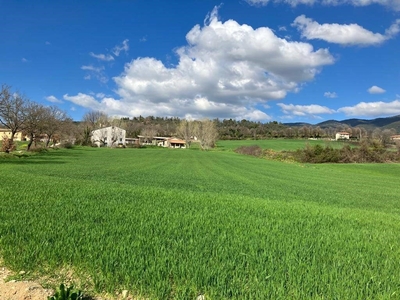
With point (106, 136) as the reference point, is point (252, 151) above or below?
below

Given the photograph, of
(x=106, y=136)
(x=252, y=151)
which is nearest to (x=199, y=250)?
(x=252, y=151)

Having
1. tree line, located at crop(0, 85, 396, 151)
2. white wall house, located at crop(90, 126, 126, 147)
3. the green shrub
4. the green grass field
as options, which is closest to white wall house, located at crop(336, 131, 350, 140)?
tree line, located at crop(0, 85, 396, 151)

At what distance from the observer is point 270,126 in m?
187

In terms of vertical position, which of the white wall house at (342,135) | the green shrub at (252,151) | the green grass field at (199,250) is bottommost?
the green shrub at (252,151)

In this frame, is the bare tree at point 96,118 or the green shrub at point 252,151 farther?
the bare tree at point 96,118

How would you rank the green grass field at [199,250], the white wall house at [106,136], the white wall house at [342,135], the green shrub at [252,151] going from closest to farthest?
the green grass field at [199,250] < the green shrub at [252,151] < the white wall house at [106,136] < the white wall house at [342,135]

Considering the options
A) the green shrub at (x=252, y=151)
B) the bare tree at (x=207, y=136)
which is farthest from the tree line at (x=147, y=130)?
the green shrub at (x=252, y=151)

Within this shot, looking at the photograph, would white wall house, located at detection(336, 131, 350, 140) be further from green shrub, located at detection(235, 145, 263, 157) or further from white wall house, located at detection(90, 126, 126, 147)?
white wall house, located at detection(90, 126, 126, 147)

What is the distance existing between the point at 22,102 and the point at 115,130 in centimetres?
7379

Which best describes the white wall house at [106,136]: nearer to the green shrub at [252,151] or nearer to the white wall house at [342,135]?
the green shrub at [252,151]

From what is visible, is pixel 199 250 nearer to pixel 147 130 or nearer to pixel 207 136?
pixel 207 136

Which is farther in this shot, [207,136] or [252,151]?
[207,136]

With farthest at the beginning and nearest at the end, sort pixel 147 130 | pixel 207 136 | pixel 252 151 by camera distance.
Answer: pixel 147 130, pixel 207 136, pixel 252 151

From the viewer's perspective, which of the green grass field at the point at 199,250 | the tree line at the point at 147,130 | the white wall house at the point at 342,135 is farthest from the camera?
the white wall house at the point at 342,135
